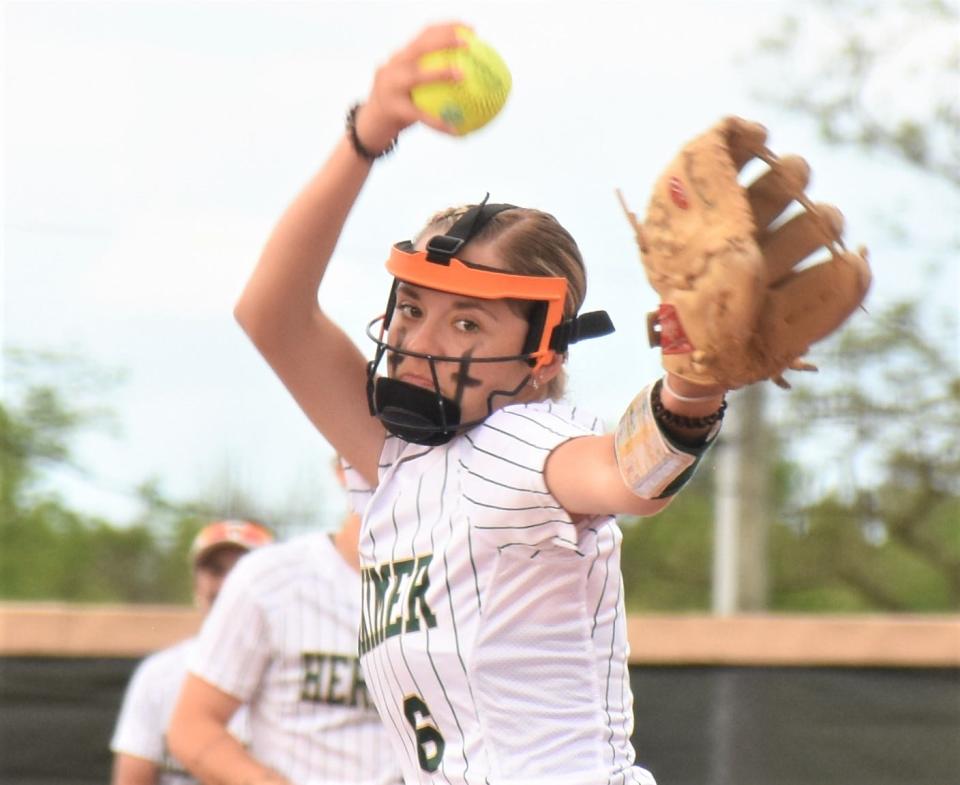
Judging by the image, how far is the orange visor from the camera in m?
2.52

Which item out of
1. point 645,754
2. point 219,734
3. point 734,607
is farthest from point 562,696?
point 734,607

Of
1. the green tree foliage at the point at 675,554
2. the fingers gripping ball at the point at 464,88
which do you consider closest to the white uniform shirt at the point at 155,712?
the green tree foliage at the point at 675,554

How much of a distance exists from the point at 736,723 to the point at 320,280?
11.9ft

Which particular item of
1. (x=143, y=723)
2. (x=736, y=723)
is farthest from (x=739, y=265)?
(x=736, y=723)

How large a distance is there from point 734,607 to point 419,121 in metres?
4.78

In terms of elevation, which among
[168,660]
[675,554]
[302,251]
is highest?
[675,554]

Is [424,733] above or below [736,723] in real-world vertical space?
below

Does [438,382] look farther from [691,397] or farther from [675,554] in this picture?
[675,554]

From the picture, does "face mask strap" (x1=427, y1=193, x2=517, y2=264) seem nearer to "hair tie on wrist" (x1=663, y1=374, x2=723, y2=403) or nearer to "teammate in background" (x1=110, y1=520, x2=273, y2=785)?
"hair tie on wrist" (x1=663, y1=374, x2=723, y2=403)

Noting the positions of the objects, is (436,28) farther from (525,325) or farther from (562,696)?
(562,696)

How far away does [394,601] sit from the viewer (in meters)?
2.57

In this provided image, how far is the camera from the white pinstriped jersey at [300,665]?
400cm

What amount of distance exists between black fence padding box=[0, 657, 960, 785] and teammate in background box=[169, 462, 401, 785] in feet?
6.38

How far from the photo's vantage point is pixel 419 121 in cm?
238
